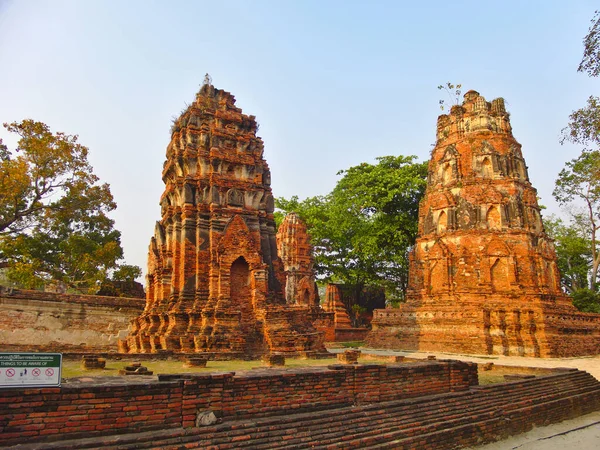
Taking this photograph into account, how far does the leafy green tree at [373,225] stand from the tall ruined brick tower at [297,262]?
3.45m

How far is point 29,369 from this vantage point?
5430mm

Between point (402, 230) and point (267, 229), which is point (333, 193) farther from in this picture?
point (267, 229)

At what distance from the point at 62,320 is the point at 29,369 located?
12.9 metres

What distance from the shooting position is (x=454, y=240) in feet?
79.2

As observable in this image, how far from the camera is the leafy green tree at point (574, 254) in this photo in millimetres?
38875

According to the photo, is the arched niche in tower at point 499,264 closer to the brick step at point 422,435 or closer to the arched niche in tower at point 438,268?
the arched niche in tower at point 438,268

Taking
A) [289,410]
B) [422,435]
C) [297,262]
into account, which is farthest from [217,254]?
[297,262]

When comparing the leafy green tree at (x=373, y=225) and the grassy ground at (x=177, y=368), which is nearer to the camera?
the grassy ground at (x=177, y=368)

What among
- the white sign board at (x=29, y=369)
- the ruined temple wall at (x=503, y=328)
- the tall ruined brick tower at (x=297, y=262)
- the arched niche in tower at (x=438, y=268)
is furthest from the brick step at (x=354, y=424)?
the tall ruined brick tower at (x=297, y=262)

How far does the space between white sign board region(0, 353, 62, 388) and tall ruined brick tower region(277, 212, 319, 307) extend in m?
24.1

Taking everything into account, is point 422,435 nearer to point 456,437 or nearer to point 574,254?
point 456,437

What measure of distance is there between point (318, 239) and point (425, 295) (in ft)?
37.2

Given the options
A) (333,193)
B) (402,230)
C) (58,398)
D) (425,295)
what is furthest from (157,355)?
(333,193)

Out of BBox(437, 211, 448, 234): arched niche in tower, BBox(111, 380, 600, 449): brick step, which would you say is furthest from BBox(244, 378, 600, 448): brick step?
BBox(437, 211, 448, 234): arched niche in tower
